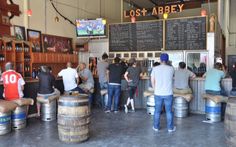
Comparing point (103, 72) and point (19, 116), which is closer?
point (19, 116)

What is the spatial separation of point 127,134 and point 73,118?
46.7 inches

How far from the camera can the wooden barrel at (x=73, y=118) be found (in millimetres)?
4359

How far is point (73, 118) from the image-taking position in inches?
172

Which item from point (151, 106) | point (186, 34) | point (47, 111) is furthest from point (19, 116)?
point (186, 34)

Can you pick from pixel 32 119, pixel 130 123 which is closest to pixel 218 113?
pixel 130 123

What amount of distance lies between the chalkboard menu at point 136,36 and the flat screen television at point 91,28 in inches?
28.1

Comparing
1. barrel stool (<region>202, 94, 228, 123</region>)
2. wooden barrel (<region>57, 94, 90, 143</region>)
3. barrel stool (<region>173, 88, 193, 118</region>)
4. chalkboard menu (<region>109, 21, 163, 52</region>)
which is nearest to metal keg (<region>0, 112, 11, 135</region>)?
wooden barrel (<region>57, 94, 90, 143</region>)

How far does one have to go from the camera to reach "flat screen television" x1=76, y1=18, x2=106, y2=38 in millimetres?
8633

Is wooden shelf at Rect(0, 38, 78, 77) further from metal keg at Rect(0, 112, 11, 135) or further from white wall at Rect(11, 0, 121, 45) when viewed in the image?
metal keg at Rect(0, 112, 11, 135)

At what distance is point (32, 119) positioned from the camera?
252 inches

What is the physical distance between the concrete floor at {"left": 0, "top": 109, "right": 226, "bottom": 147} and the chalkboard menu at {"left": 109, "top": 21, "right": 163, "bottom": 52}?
3010mm

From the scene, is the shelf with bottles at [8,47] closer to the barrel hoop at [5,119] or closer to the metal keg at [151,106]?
the barrel hoop at [5,119]

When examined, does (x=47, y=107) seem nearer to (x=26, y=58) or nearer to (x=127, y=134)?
(x=26, y=58)

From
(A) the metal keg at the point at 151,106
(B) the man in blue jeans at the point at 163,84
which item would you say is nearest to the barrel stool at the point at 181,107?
(A) the metal keg at the point at 151,106
